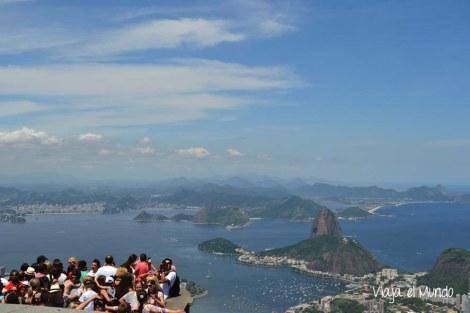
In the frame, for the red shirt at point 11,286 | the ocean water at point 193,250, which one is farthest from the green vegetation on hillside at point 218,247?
the red shirt at point 11,286

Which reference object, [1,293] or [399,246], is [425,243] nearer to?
A: [399,246]

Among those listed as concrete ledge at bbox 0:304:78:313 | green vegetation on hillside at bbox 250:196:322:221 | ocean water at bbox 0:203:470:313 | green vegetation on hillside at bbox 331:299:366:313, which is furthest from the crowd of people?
green vegetation on hillside at bbox 250:196:322:221

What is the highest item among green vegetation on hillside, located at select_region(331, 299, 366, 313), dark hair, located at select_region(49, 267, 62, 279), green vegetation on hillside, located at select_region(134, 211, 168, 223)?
dark hair, located at select_region(49, 267, 62, 279)

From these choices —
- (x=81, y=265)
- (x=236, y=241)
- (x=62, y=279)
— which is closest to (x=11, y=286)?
(x=62, y=279)

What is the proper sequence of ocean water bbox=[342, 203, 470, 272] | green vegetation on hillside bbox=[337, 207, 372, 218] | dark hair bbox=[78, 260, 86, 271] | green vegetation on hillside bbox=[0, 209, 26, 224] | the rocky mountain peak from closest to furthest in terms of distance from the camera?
dark hair bbox=[78, 260, 86, 271] < ocean water bbox=[342, 203, 470, 272] < the rocky mountain peak < green vegetation on hillside bbox=[0, 209, 26, 224] < green vegetation on hillside bbox=[337, 207, 372, 218]

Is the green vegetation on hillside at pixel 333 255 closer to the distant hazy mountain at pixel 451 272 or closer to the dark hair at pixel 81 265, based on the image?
the distant hazy mountain at pixel 451 272

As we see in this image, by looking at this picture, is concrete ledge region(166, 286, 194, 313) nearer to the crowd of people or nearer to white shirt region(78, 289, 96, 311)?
the crowd of people

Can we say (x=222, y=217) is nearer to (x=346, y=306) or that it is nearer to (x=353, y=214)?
(x=353, y=214)

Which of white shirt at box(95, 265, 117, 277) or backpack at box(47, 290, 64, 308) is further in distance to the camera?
white shirt at box(95, 265, 117, 277)
